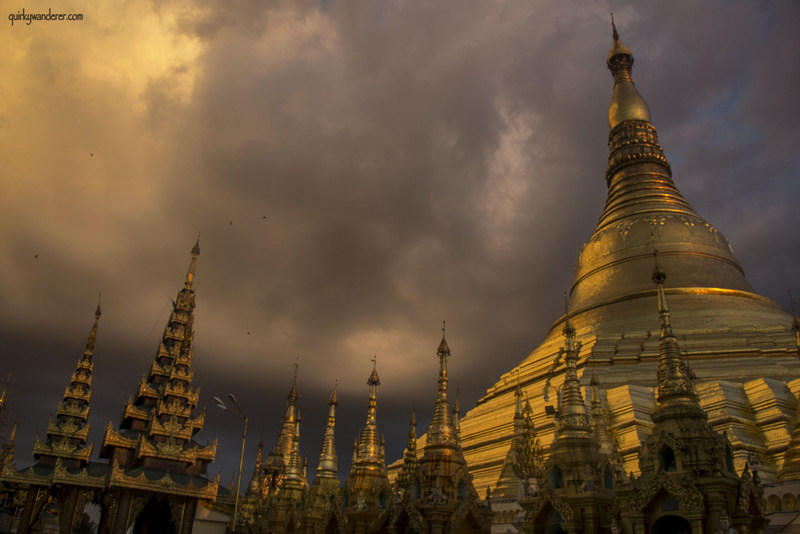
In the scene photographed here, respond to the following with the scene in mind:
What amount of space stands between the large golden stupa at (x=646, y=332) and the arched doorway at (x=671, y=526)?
8243 millimetres

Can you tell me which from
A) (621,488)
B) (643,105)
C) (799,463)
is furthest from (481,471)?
(643,105)

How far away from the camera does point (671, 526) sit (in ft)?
30.7

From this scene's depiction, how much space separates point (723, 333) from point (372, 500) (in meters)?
20.0

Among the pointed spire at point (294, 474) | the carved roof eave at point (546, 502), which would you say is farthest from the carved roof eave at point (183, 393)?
the carved roof eave at point (546, 502)

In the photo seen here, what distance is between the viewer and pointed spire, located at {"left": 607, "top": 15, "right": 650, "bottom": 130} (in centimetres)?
4306

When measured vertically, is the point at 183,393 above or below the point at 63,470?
above

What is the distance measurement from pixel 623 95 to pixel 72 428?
4229 centimetres

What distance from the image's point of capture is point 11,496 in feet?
131

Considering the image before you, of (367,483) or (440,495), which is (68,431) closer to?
(367,483)

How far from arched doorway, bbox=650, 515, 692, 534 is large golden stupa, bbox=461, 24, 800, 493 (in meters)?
8.24

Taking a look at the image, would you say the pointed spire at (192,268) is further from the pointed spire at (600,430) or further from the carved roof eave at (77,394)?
the pointed spire at (600,430)

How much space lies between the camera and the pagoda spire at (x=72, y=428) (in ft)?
98.6

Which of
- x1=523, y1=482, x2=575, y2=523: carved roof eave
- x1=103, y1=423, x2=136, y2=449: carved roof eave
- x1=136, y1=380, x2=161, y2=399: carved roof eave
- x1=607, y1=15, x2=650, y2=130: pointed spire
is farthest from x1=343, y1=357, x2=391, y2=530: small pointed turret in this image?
x1=607, y1=15, x2=650, y2=130: pointed spire

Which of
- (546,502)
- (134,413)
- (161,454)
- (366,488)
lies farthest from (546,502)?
(134,413)
